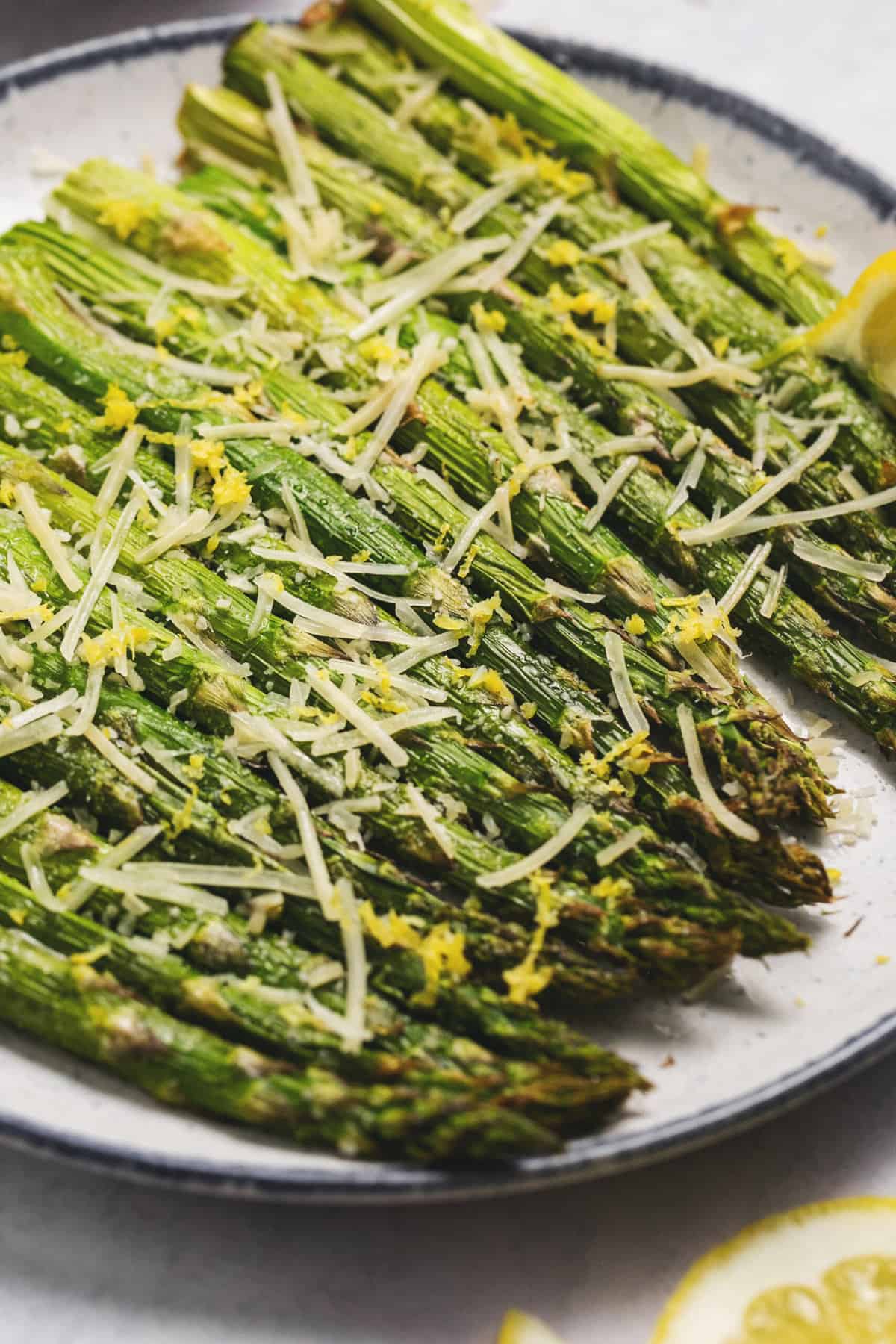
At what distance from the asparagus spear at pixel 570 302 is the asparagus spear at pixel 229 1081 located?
1.88 metres

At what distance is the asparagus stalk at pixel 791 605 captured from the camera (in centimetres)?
366

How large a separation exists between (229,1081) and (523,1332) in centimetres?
85

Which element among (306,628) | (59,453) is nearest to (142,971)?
(306,628)

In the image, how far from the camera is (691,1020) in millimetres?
3227

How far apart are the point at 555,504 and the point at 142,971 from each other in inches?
67.9

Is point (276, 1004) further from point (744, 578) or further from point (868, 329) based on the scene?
point (868, 329)

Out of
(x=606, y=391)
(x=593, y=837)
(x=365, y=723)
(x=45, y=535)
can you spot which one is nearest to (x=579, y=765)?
(x=593, y=837)

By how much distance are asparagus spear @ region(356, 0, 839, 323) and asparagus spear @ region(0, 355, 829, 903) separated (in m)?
1.65

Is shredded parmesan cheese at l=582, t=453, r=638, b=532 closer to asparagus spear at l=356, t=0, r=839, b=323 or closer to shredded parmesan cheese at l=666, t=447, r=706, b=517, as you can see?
shredded parmesan cheese at l=666, t=447, r=706, b=517

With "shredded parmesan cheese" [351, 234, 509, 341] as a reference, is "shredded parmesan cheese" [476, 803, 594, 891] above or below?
below

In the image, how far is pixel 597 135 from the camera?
443 cm

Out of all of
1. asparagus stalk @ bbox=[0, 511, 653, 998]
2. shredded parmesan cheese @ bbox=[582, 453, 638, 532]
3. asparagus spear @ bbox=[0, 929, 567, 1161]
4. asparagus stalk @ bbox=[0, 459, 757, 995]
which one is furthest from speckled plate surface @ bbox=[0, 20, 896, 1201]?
shredded parmesan cheese @ bbox=[582, 453, 638, 532]

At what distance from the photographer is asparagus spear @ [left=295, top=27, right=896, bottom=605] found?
392cm

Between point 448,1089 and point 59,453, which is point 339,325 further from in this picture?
point 448,1089
